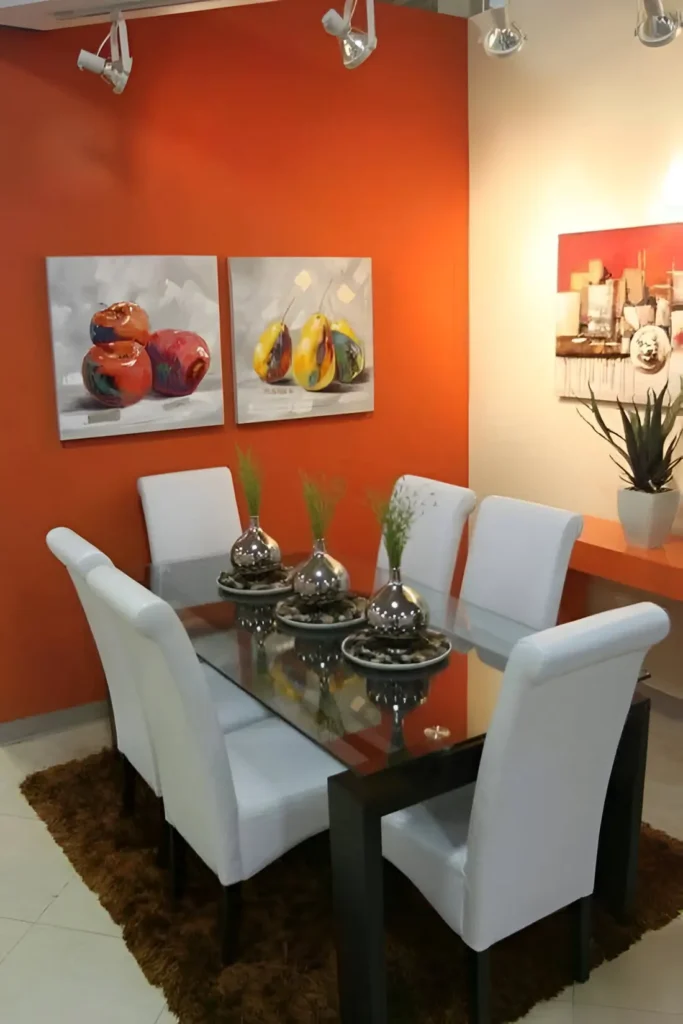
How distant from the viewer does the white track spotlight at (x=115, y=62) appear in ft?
10.0

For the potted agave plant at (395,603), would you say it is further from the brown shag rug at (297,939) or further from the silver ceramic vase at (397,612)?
the brown shag rug at (297,939)

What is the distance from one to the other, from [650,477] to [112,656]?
2167mm

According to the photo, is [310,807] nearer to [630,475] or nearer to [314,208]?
[630,475]

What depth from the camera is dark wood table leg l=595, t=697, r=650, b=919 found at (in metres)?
2.27

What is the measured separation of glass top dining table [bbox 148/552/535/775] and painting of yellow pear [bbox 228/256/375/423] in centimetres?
119

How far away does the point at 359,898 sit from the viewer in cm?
185

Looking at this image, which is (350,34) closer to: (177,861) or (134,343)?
(134,343)

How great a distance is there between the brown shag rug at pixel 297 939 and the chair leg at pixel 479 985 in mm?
128

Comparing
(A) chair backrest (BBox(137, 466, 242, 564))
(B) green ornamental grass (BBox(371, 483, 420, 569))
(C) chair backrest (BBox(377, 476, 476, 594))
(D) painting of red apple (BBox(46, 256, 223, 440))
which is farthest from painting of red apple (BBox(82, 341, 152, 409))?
(B) green ornamental grass (BBox(371, 483, 420, 569))

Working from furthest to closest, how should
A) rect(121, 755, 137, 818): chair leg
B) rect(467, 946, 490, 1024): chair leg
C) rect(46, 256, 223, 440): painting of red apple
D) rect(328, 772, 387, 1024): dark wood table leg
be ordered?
Result: rect(46, 256, 223, 440): painting of red apple < rect(121, 755, 137, 818): chair leg < rect(467, 946, 490, 1024): chair leg < rect(328, 772, 387, 1024): dark wood table leg

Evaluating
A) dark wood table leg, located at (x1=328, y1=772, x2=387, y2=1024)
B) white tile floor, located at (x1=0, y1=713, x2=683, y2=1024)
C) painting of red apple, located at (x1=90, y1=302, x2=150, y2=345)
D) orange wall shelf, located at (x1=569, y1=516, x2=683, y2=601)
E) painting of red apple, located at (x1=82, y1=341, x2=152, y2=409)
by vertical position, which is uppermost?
painting of red apple, located at (x1=90, y1=302, x2=150, y2=345)

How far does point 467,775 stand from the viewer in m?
1.96

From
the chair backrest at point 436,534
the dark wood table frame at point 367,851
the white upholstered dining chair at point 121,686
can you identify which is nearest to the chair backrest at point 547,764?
the dark wood table frame at point 367,851

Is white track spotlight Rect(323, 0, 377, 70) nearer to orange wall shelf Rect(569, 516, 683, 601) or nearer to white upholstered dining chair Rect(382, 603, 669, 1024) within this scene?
white upholstered dining chair Rect(382, 603, 669, 1024)
